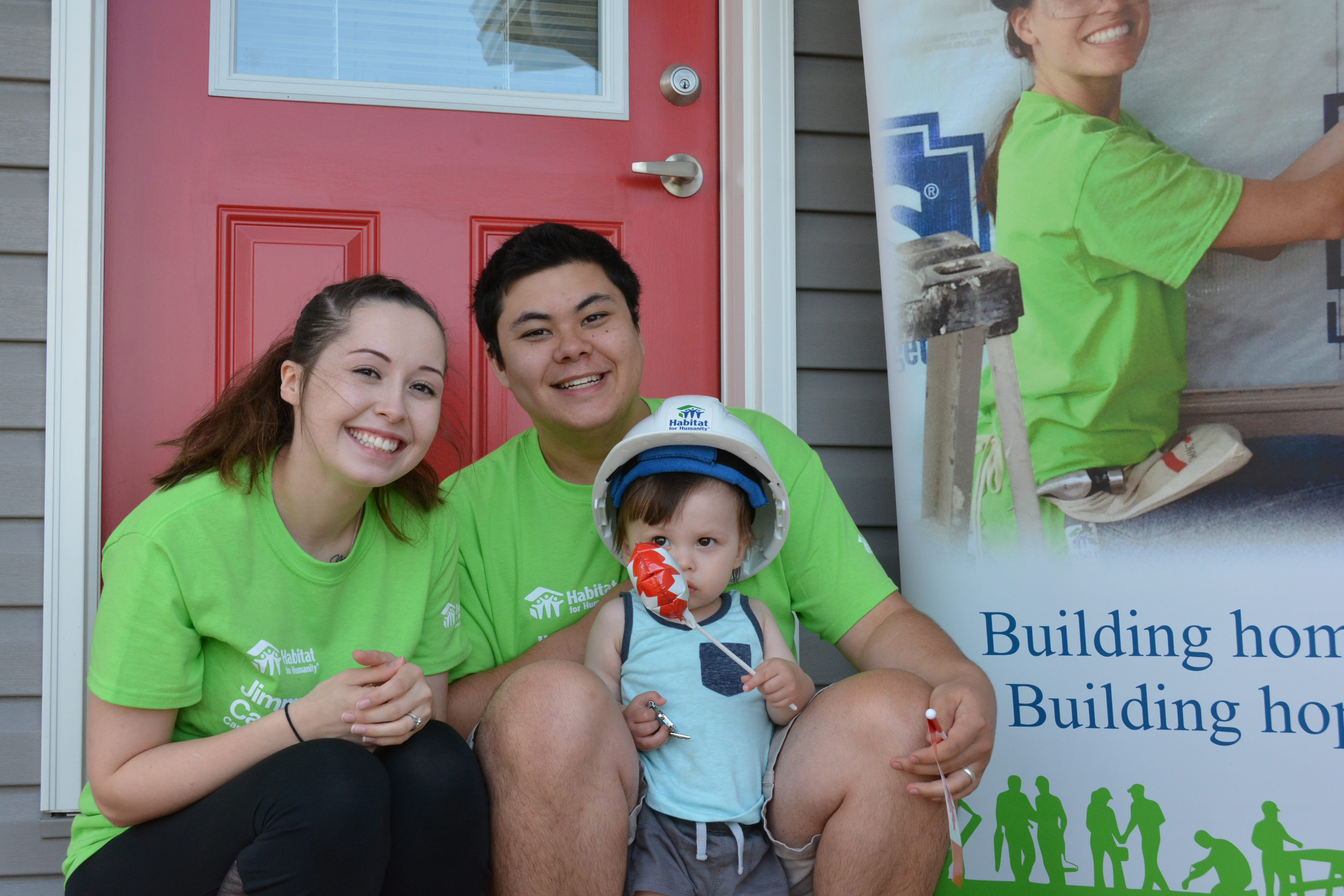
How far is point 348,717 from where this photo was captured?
56.9 inches

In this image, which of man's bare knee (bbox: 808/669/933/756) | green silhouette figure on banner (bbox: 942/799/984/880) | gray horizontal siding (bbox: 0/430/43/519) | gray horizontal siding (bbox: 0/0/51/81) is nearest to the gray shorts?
man's bare knee (bbox: 808/669/933/756)

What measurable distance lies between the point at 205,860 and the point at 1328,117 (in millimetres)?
2300

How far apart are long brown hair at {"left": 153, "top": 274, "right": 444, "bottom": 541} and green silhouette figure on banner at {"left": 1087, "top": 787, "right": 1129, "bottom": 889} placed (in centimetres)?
140

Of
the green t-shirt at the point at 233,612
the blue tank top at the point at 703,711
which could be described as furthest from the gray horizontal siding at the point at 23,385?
the blue tank top at the point at 703,711

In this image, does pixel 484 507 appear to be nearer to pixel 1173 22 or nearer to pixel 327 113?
pixel 327 113

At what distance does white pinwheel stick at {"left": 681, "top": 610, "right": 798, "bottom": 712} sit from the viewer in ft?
5.24

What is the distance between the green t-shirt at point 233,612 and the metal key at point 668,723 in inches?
15.1

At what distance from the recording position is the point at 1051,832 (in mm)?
2006

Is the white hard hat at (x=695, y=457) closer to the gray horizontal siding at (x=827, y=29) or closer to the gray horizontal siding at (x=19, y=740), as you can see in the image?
the gray horizontal siding at (x=827, y=29)

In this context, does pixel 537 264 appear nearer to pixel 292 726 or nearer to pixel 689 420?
pixel 689 420

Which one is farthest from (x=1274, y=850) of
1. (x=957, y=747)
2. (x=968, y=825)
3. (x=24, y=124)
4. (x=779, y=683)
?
(x=24, y=124)

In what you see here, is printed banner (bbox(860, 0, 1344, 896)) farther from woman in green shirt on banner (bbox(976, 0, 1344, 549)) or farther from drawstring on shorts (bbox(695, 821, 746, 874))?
drawstring on shorts (bbox(695, 821, 746, 874))

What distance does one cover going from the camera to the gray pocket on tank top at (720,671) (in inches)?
65.2

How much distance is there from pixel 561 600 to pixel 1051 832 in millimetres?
1060
